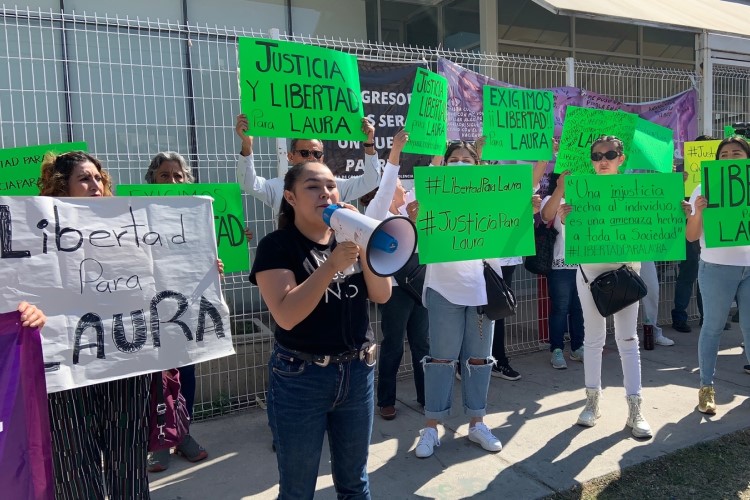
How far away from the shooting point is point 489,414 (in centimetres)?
446

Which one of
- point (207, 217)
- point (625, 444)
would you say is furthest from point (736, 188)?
point (207, 217)

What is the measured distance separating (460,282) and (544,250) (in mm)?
2114

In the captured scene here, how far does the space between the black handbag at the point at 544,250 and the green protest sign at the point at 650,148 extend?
0.86 m

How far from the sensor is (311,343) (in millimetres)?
2221

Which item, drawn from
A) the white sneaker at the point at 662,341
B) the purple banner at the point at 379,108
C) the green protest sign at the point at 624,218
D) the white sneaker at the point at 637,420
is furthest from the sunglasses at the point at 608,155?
the white sneaker at the point at 662,341

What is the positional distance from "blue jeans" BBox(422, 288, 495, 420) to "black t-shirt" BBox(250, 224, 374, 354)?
1.44 meters

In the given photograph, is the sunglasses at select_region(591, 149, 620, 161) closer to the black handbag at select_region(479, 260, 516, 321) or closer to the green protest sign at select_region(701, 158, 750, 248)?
the green protest sign at select_region(701, 158, 750, 248)

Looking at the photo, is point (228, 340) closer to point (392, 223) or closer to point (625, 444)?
point (392, 223)

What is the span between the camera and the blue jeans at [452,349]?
367 cm

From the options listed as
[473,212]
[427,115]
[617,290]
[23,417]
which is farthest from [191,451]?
[617,290]

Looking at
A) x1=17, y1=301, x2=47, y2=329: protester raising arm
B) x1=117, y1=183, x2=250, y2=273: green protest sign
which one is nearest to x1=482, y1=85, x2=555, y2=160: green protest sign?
x1=117, y1=183, x2=250, y2=273: green protest sign

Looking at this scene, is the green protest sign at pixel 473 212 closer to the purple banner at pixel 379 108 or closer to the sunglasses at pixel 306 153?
the sunglasses at pixel 306 153

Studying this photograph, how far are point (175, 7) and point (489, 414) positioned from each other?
6.28 metres

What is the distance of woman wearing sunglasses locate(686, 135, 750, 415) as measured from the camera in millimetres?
4176
